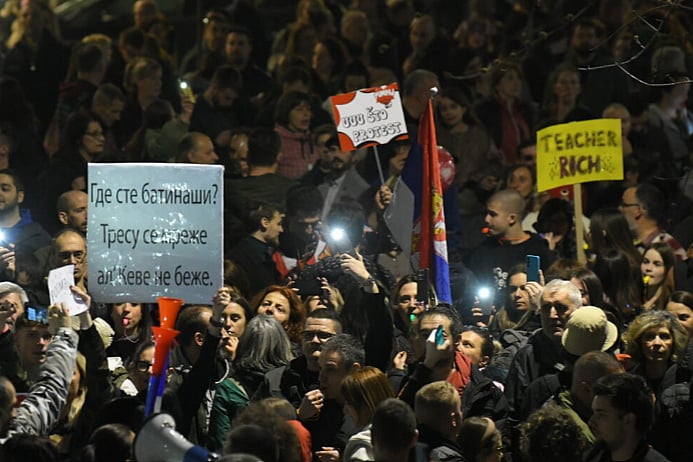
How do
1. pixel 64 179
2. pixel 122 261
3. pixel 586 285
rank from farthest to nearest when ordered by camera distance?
1. pixel 64 179
2. pixel 586 285
3. pixel 122 261

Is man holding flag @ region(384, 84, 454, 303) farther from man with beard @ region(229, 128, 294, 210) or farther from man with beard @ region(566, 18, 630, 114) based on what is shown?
man with beard @ region(566, 18, 630, 114)

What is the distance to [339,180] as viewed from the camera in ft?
54.9

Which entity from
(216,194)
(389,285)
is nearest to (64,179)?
(389,285)

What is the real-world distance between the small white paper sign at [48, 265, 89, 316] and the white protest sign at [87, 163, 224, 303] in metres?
0.47

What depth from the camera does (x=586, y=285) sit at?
13.0 metres

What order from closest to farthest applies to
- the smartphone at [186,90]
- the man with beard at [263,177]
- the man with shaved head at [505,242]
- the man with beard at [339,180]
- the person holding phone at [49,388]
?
1. the person holding phone at [49,388]
2. the man with shaved head at [505,242]
3. the man with beard at [263,177]
4. the man with beard at [339,180]
5. the smartphone at [186,90]

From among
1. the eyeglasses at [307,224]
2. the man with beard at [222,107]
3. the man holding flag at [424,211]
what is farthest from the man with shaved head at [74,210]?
the man with beard at [222,107]

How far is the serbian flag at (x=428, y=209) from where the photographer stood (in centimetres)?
1330

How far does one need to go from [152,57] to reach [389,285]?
6.75 m

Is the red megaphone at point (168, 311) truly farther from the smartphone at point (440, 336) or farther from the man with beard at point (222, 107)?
the man with beard at point (222, 107)

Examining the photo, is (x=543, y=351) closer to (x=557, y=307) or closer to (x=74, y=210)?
(x=557, y=307)

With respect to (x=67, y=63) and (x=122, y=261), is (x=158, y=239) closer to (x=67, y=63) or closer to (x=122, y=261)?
(x=122, y=261)

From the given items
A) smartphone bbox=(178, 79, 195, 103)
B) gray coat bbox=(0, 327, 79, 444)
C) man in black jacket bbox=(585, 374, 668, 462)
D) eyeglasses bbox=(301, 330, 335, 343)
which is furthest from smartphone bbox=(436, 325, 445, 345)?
smartphone bbox=(178, 79, 195, 103)

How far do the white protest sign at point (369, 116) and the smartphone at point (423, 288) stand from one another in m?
2.21
